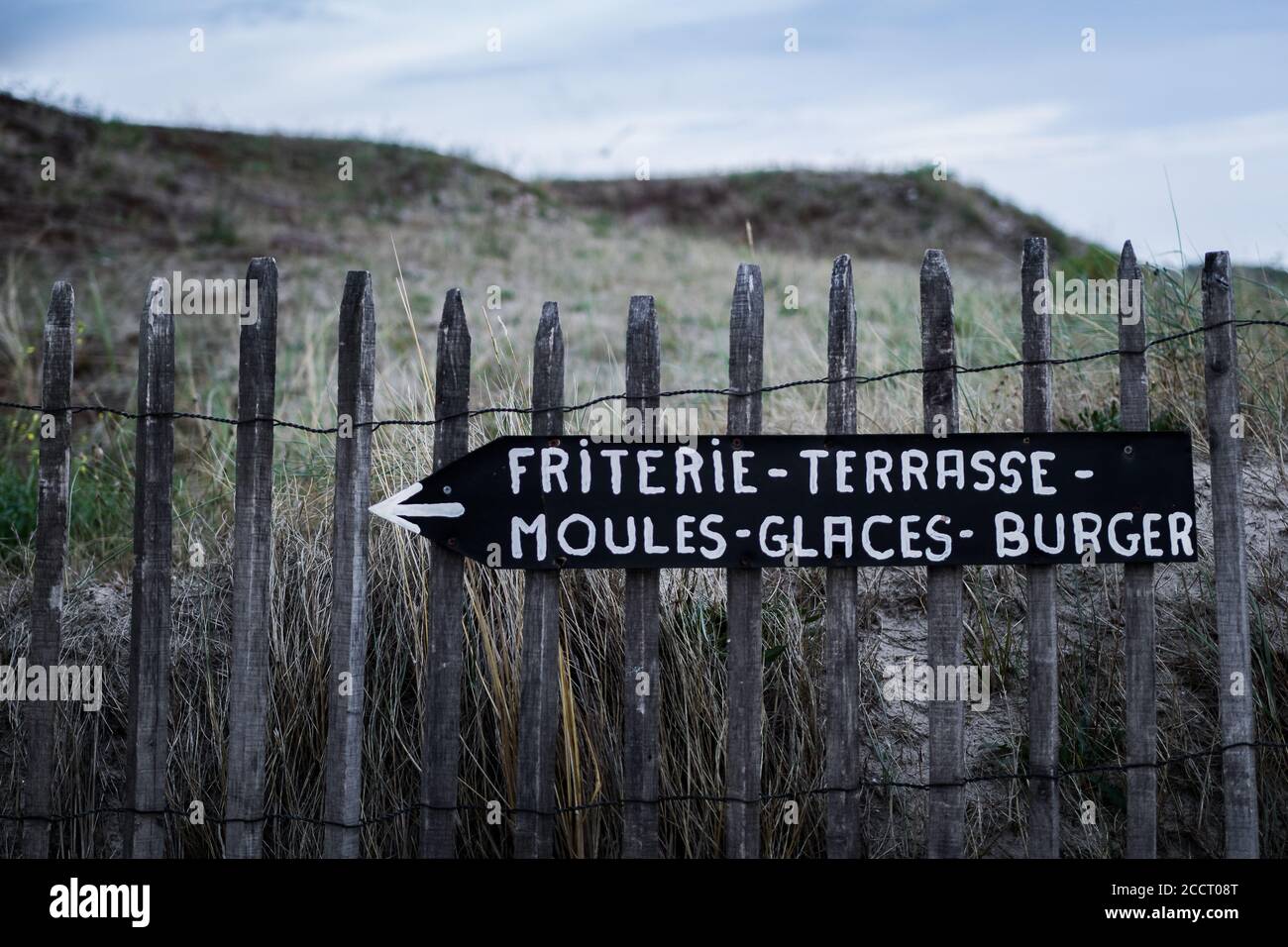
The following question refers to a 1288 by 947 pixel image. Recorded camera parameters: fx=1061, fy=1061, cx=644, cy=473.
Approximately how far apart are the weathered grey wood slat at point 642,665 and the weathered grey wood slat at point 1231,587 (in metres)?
1.64

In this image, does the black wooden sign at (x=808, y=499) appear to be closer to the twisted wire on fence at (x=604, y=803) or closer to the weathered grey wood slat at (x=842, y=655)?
the weathered grey wood slat at (x=842, y=655)

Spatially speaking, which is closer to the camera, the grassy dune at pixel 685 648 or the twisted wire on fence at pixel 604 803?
the twisted wire on fence at pixel 604 803

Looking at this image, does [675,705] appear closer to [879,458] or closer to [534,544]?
[534,544]

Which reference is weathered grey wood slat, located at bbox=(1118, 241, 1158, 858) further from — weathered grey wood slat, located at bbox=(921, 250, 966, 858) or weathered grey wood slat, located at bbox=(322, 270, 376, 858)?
weathered grey wood slat, located at bbox=(322, 270, 376, 858)

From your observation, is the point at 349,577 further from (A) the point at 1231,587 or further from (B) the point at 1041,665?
(A) the point at 1231,587

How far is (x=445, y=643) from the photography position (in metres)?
3.05

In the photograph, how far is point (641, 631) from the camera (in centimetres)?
305

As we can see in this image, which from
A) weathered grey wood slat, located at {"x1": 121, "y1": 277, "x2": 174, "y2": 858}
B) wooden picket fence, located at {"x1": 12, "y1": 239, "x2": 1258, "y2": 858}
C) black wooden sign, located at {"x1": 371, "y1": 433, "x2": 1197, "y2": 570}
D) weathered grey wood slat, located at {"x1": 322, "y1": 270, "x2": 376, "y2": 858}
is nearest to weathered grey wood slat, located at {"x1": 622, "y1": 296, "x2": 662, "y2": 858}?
wooden picket fence, located at {"x1": 12, "y1": 239, "x2": 1258, "y2": 858}

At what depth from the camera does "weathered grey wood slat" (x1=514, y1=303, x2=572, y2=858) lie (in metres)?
3.04

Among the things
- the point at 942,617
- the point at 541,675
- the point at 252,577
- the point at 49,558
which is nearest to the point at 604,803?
the point at 541,675

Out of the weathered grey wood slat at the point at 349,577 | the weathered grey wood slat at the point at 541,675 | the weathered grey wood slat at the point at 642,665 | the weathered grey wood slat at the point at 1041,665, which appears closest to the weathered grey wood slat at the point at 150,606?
the weathered grey wood slat at the point at 349,577

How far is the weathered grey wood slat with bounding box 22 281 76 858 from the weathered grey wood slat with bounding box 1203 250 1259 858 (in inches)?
132

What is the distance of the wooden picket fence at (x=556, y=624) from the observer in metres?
3.03
